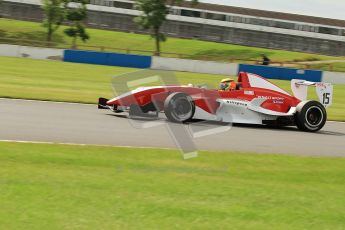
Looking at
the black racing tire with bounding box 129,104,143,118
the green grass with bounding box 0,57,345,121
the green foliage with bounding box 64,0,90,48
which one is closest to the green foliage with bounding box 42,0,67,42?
the green foliage with bounding box 64,0,90,48

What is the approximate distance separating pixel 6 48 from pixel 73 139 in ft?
85.0

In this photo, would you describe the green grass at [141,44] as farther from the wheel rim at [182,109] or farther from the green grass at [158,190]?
the green grass at [158,190]

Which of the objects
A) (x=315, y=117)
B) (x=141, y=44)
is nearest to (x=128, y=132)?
(x=315, y=117)

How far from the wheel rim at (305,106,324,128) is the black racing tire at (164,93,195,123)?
271cm

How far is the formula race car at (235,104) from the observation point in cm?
1184

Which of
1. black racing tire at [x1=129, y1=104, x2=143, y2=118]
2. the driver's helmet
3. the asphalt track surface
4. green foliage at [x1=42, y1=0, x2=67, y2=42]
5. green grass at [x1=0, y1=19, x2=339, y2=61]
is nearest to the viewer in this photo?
the asphalt track surface

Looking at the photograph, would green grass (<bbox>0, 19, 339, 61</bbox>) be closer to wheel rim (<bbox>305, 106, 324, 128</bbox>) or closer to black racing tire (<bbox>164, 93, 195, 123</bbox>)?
wheel rim (<bbox>305, 106, 324, 128</bbox>)

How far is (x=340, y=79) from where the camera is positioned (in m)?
35.8

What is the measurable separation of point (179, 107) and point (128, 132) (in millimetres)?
1801

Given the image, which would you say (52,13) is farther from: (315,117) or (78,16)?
(315,117)

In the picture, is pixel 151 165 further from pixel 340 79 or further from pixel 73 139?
pixel 340 79

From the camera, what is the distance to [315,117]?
12945 mm

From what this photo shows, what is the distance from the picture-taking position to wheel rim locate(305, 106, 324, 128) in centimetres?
1285

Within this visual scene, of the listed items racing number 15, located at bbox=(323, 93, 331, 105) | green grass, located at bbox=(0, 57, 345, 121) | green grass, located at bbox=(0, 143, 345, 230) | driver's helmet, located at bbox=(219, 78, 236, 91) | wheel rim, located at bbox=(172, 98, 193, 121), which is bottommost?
green grass, located at bbox=(0, 57, 345, 121)
